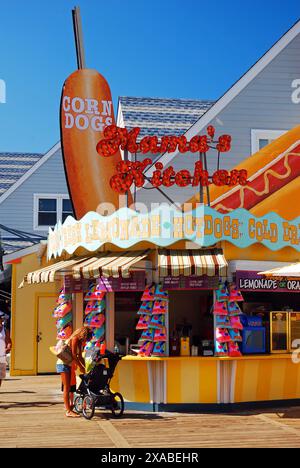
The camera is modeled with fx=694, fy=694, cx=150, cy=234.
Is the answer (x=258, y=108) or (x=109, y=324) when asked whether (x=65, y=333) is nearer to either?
(x=109, y=324)

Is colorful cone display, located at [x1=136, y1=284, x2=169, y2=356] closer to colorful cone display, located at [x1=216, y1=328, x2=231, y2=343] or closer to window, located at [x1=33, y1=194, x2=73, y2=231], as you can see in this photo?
colorful cone display, located at [x1=216, y1=328, x2=231, y2=343]

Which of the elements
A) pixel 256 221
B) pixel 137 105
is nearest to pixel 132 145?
pixel 256 221

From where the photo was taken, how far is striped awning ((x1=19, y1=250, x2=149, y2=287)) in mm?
12633

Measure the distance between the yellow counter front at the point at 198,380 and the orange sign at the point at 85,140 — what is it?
206 inches

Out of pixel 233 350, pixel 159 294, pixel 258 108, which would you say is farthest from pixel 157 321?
pixel 258 108

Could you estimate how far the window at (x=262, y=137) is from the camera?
1968cm

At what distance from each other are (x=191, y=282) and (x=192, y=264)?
593 mm

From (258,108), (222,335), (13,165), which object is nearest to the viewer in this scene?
(222,335)

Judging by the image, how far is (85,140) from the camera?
17.7 meters

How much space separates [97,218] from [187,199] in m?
5.73

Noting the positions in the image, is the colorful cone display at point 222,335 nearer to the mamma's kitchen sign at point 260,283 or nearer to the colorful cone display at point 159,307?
the mamma's kitchen sign at point 260,283

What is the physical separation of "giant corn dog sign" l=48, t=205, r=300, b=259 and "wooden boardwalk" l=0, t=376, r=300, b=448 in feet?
10.5
